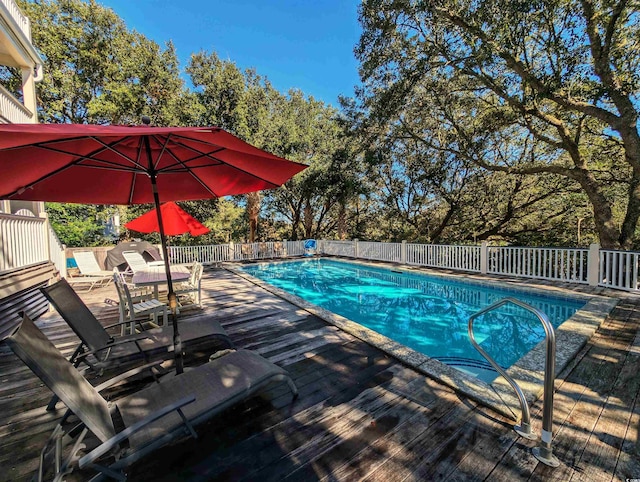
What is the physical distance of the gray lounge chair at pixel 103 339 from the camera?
8.03 ft

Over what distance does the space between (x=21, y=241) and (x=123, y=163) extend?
353cm

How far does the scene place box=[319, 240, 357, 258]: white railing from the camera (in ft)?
45.1

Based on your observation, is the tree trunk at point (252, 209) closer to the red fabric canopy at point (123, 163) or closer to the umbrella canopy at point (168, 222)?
the umbrella canopy at point (168, 222)

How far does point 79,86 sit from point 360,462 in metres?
17.9

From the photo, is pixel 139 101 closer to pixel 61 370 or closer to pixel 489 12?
pixel 489 12

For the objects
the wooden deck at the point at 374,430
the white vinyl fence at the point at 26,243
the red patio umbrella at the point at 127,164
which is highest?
the red patio umbrella at the point at 127,164

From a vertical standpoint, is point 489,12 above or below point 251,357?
above

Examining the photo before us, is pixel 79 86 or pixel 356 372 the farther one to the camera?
pixel 79 86

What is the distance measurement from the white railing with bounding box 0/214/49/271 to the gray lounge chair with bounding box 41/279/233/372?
2323 millimetres

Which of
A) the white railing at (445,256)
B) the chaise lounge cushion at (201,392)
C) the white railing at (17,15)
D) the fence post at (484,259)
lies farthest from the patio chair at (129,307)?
the white railing at (445,256)

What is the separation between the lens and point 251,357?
2.42 meters

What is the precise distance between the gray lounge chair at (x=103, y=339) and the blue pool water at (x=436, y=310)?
3.56m

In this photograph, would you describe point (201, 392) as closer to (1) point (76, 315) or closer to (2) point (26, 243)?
(1) point (76, 315)

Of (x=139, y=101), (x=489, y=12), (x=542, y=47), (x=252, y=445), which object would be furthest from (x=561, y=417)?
(x=139, y=101)
